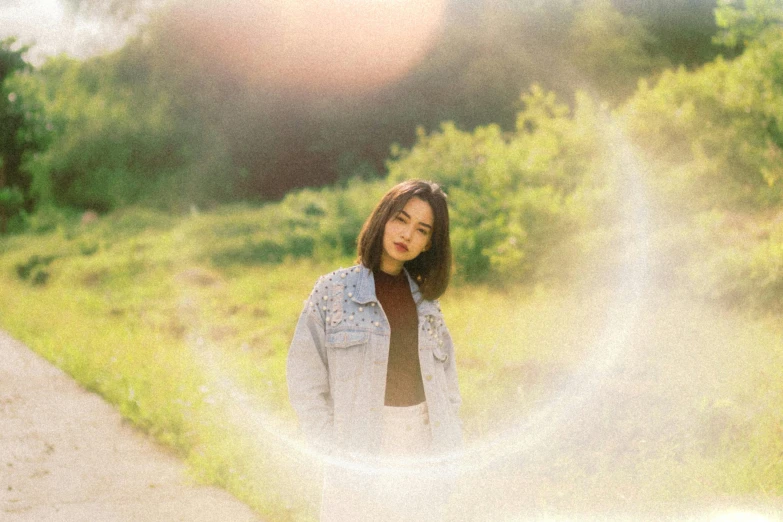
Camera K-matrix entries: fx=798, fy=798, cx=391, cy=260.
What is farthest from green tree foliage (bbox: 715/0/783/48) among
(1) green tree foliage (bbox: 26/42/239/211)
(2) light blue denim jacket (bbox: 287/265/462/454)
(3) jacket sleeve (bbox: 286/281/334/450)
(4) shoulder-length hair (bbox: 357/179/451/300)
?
(1) green tree foliage (bbox: 26/42/239/211)

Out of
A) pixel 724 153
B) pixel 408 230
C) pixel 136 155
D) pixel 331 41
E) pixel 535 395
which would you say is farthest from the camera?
pixel 136 155

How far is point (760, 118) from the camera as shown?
26.9 ft

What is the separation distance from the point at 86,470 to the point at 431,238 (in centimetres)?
303

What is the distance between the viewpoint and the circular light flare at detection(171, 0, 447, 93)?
29.5m

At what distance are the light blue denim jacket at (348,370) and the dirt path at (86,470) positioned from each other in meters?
1.67

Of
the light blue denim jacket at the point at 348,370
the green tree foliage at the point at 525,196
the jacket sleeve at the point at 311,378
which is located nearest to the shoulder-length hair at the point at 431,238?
the light blue denim jacket at the point at 348,370

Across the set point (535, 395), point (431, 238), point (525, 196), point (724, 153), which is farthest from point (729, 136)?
point (431, 238)

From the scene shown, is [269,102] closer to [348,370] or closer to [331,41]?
[331,41]

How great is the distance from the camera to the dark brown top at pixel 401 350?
2715 millimetres

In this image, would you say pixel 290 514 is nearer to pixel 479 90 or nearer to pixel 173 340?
pixel 173 340

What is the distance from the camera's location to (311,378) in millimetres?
2643

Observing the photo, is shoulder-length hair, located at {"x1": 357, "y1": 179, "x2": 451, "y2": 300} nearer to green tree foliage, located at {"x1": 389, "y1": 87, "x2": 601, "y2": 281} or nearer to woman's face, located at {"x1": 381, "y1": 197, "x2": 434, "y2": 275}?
woman's face, located at {"x1": 381, "y1": 197, "x2": 434, "y2": 275}

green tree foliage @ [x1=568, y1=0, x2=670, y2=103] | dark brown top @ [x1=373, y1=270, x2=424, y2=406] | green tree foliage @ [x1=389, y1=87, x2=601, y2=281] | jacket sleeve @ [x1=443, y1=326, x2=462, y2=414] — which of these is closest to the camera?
dark brown top @ [x1=373, y1=270, x2=424, y2=406]

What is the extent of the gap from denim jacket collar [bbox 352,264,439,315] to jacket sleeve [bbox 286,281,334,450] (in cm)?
15
